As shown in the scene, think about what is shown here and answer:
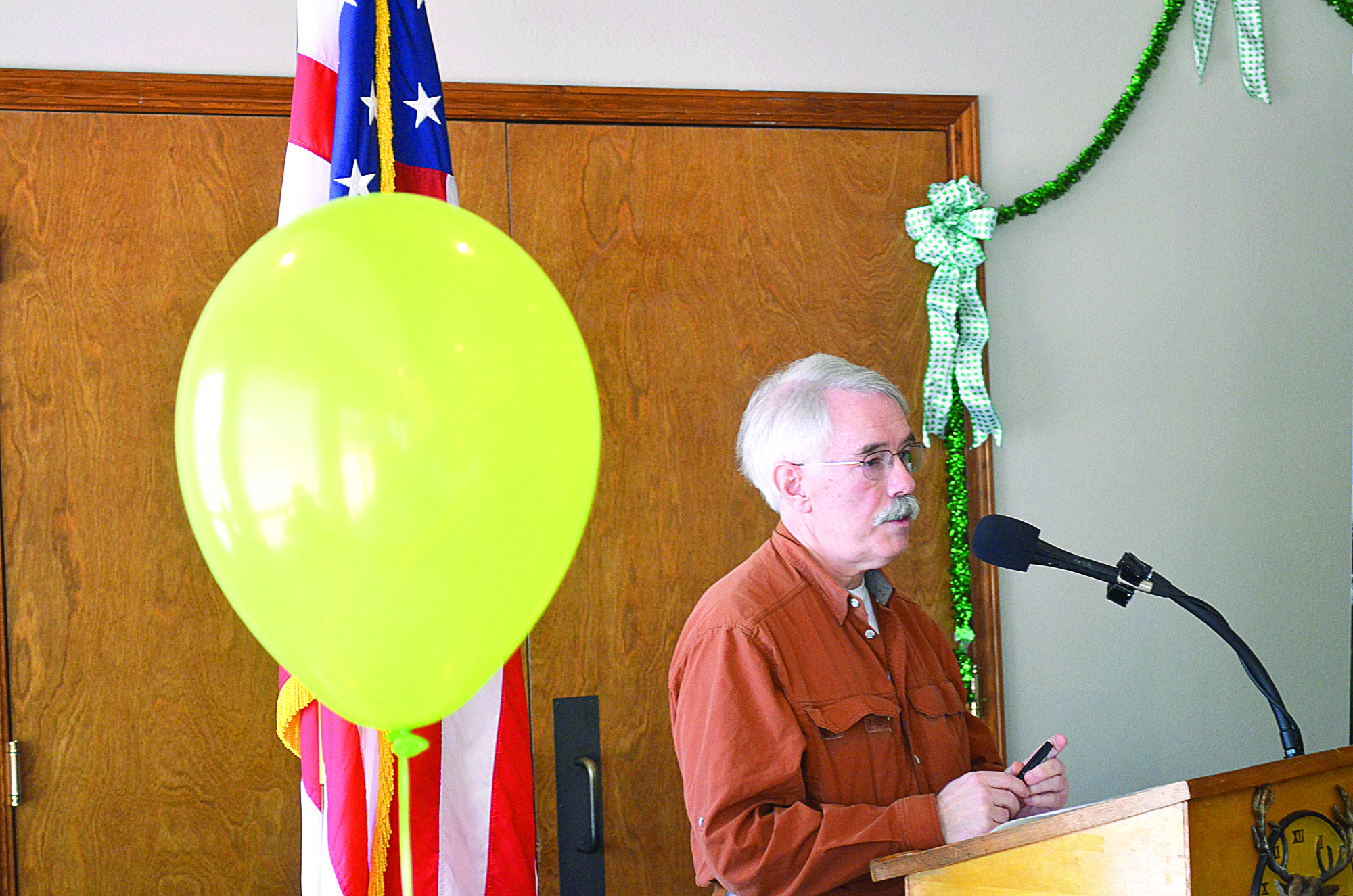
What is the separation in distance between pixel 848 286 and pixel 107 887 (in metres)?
1.93

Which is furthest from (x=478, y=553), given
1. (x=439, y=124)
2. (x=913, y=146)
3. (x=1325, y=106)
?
(x=1325, y=106)

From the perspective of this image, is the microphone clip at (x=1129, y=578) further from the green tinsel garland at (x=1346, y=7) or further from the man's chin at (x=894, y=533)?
the green tinsel garland at (x=1346, y=7)

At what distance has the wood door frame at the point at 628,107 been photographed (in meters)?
2.32

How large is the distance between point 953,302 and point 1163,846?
1500 millimetres

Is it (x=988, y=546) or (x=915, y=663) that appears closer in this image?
(x=988, y=546)

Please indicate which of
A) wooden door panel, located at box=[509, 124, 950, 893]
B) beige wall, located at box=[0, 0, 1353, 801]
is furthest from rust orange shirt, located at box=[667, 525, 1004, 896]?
beige wall, located at box=[0, 0, 1353, 801]

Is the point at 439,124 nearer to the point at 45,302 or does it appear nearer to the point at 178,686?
the point at 45,302

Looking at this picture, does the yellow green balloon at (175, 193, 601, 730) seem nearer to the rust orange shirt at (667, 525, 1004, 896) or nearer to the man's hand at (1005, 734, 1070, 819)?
the rust orange shirt at (667, 525, 1004, 896)

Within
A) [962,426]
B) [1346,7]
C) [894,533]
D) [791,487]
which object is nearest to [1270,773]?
[894,533]

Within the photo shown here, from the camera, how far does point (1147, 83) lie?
2842mm

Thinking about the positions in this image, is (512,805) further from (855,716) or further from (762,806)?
(855,716)

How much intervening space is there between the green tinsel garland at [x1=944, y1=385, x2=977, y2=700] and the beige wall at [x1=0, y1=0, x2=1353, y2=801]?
5.0 inches

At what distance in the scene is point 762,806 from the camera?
5.44ft

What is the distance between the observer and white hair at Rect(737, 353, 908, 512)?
76.7 inches
